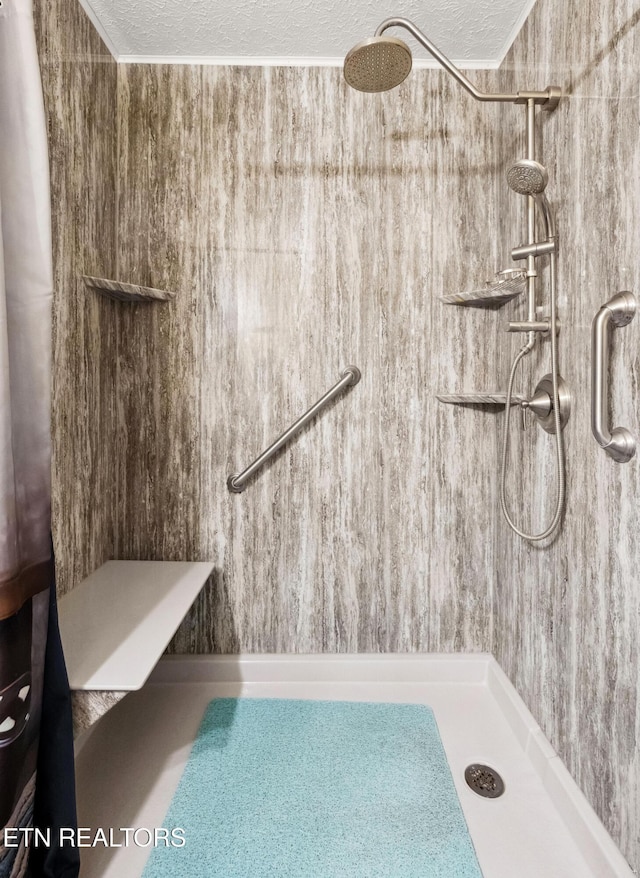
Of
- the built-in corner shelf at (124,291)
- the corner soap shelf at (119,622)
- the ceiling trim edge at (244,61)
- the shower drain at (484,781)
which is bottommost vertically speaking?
the shower drain at (484,781)

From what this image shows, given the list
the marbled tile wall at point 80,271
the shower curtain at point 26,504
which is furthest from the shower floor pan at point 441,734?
the marbled tile wall at point 80,271

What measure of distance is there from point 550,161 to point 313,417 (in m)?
1.15

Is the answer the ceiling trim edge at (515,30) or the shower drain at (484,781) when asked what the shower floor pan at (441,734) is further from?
the ceiling trim edge at (515,30)

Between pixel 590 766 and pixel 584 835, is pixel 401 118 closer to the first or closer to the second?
pixel 590 766

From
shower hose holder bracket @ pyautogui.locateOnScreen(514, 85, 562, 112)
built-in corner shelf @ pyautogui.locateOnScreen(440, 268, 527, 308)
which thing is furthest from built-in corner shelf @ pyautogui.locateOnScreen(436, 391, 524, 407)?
shower hose holder bracket @ pyautogui.locateOnScreen(514, 85, 562, 112)

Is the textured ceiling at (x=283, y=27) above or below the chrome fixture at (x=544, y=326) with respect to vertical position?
above

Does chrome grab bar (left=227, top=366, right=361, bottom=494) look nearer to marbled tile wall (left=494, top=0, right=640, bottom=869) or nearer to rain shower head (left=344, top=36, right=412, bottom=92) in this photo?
marbled tile wall (left=494, top=0, right=640, bottom=869)

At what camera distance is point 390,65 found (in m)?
1.36

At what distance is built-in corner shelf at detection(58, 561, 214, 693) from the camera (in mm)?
1206

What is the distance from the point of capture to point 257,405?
198cm

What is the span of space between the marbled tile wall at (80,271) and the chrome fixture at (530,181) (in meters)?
0.88

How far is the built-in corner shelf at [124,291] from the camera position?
1677 millimetres

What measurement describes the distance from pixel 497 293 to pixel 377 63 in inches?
30.7

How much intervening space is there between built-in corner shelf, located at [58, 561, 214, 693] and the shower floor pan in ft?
1.40
